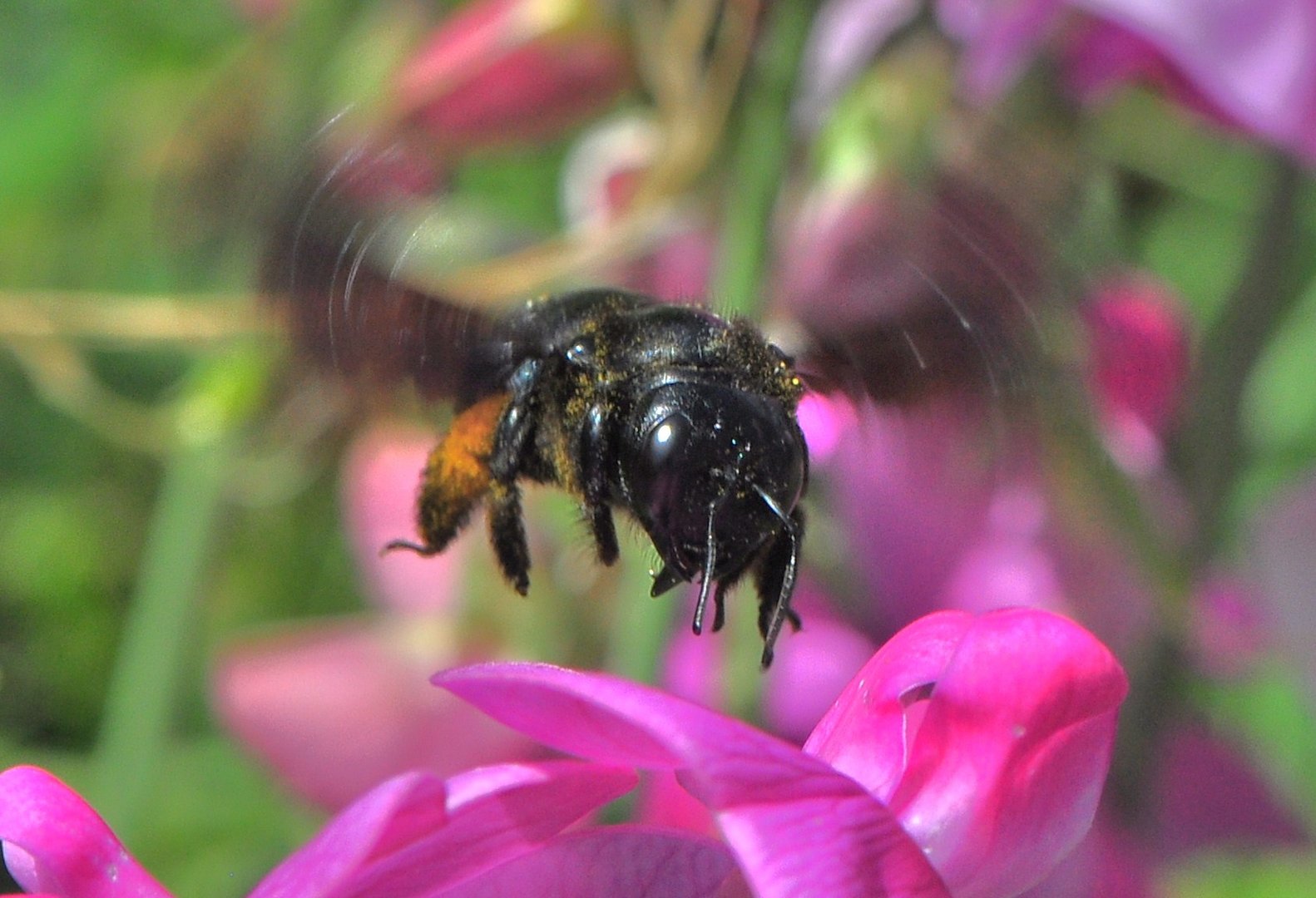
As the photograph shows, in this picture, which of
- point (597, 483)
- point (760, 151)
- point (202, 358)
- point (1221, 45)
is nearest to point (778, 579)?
point (597, 483)

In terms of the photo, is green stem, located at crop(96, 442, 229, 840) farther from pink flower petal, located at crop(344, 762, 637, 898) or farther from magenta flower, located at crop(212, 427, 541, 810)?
pink flower petal, located at crop(344, 762, 637, 898)

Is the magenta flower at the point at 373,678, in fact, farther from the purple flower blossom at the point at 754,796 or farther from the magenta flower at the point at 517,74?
the purple flower blossom at the point at 754,796

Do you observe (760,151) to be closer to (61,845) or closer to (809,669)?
(809,669)

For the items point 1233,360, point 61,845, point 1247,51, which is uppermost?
point 1247,51

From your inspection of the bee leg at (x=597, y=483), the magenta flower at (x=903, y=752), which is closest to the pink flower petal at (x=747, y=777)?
the magenta flower at (x=903, y=752)

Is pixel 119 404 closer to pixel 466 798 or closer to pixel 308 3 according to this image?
pixel 308 3

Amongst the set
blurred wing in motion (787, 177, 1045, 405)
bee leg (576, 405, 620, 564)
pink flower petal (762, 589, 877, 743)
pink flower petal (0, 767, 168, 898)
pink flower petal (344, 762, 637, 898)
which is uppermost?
blurred wing in motion (787, 177, 1045, 405)

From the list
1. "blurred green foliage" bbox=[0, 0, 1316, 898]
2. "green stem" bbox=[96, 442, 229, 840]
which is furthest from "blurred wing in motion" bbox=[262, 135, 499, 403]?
"green stem" bbox=[96, 442, 229, 840]
